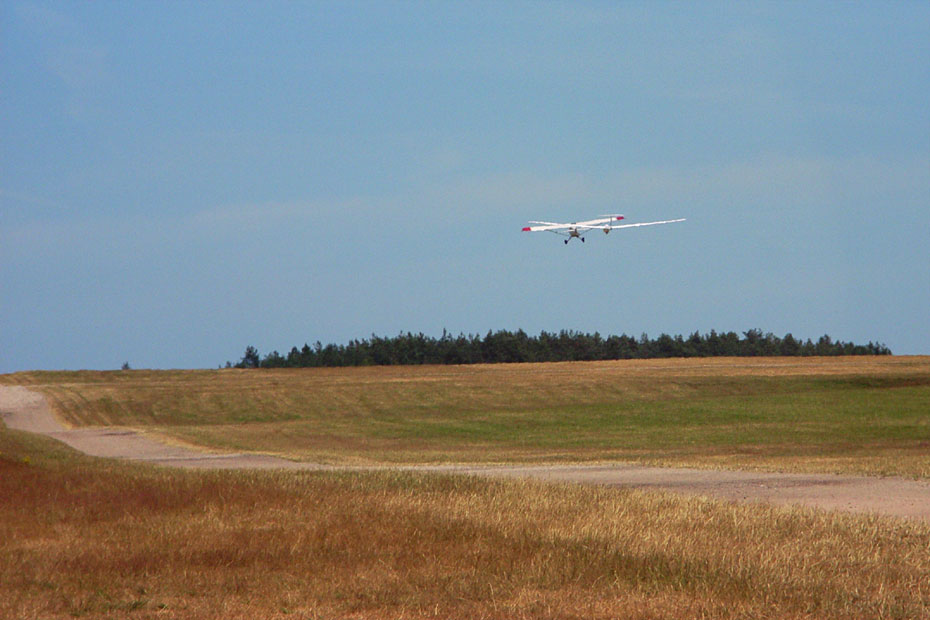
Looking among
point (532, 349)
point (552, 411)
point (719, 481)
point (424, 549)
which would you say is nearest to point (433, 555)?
point (424, 549)

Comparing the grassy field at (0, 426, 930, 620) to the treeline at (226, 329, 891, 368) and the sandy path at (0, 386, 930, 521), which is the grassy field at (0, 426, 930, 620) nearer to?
the sandy path at (0, 386, 930, 521)

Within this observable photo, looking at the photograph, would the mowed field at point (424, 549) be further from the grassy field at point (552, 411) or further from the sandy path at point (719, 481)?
the grassy field at point (552, 411)

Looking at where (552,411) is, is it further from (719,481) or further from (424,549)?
(424,549)

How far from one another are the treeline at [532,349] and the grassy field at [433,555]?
109 meters

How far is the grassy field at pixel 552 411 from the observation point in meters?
Answer: 37.9

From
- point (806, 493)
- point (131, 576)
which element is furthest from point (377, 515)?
point (806, 493)

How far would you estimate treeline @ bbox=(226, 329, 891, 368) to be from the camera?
130 metres

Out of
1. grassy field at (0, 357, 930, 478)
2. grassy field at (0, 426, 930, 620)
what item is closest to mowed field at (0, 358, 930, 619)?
grassy field at (0, 426, 930, 620)

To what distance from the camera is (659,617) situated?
31.2ft

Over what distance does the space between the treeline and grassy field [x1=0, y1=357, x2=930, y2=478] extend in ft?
123

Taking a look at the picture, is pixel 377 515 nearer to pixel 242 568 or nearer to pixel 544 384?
pixel 242 568

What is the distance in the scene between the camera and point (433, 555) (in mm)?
12078

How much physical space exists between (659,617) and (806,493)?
12765mm

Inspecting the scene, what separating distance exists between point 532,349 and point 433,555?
12148 centimetres
